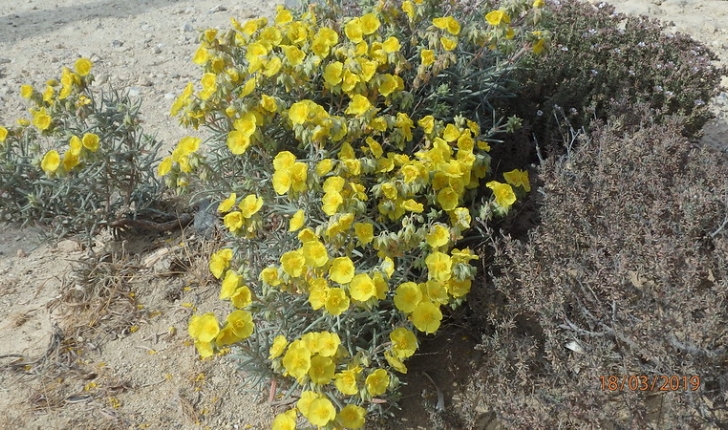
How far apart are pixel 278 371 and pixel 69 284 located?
4.62 feet

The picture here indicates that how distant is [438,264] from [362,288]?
0.30 metres

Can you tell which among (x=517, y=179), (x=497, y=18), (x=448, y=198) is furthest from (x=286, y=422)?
(x=497, y=18)

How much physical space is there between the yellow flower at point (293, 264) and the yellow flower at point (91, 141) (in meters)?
1.15

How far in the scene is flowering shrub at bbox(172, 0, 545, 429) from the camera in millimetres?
2150

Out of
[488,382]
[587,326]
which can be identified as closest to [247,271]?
[488,382]

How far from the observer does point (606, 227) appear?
2.56m

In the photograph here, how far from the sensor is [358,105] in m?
2.55

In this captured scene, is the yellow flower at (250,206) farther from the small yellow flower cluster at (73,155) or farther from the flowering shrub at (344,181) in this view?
the small yellow flower cluster at (73,155)

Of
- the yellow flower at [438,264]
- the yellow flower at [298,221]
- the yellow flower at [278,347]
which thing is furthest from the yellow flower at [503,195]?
the yellow flower at [278,347]

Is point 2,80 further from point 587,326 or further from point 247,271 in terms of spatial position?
point 587,326

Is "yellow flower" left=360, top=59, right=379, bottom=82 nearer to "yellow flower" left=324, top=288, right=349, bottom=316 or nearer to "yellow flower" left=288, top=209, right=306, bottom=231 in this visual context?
"yellow flower" left=288, top=209, right=306, bottom=231

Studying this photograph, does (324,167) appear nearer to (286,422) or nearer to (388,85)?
(388,85)

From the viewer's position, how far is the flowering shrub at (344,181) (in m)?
2.15

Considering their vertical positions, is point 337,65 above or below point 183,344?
above
